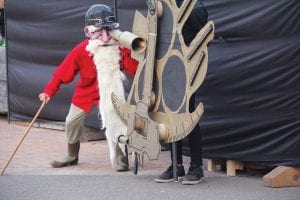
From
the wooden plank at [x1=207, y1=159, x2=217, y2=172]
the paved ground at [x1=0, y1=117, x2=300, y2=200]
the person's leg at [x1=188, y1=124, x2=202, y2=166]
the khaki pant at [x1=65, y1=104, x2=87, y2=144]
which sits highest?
the khaki pant at [x1=65, y1=104, x2=87, y2=144]

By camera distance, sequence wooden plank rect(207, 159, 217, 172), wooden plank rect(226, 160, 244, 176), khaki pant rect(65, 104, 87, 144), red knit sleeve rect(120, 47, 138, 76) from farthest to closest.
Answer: khaki pant rect(65, 104, 87, 144)
wooden plank rect(207, 159, 217, 172)
red knit sleeve rect(120, 47, 138, 76)
wooden plank rect(226, 160, 244, 176)

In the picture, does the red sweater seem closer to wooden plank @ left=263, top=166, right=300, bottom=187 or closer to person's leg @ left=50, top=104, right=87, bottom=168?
person's leg @ left=50, top=104, right=87, bottom=168

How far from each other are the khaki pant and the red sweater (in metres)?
0.07

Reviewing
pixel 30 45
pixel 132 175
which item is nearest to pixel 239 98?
pixel 132 175

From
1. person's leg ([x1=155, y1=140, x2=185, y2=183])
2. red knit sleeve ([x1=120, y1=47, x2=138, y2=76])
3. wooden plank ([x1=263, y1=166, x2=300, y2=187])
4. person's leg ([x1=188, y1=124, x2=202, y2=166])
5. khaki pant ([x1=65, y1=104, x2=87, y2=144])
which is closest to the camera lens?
wooden plank ([x1=263, y1=166, x2=300, y2=187])

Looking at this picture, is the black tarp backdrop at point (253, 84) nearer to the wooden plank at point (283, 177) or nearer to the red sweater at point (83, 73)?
the wooden plank at point (283, 177)

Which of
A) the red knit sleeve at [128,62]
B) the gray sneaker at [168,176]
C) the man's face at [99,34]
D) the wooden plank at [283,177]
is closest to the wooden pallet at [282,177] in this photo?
the wooden plank at [283,177]

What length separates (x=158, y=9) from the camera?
632 cm

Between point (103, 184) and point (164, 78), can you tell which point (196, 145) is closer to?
point (164, 78)

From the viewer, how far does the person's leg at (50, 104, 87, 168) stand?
295 inches

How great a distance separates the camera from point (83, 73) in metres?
7.40

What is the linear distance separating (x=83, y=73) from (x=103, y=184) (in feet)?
3.96

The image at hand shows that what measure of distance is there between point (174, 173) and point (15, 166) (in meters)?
2.08

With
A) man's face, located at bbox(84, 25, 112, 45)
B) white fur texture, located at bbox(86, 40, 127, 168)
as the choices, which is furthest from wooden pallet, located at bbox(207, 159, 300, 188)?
man's face, located at bbox(84, 25, 112, 45)
